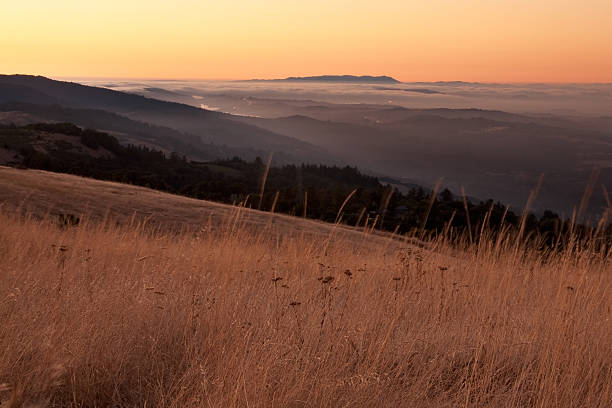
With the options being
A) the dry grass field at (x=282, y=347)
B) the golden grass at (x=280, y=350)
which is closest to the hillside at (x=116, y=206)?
the dry grass field at (x=282, y=347)

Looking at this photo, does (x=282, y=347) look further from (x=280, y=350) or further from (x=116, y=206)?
(x=116, y=206)

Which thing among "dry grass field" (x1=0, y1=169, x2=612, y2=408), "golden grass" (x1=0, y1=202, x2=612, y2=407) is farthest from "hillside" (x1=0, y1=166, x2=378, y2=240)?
"golden grass" (x1=0, y1=202, x2=612, y2=407)

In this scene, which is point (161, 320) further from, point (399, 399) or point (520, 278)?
point (520, 278)

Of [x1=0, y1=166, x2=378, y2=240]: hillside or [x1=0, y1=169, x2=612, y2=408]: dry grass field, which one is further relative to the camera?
[x1=0, y1=166, x2=378, y2=240]: hillside

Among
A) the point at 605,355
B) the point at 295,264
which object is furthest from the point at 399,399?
the point at 295,264

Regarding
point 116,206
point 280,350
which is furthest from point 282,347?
point 116,206

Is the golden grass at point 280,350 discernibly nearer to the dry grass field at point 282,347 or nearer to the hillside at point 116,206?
the dry grass field at point 282,347

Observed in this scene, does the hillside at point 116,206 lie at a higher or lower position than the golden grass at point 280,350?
lower

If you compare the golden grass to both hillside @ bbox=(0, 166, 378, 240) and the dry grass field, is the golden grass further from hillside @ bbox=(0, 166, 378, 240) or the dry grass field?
hillside @ bbox=(0, 166, 378, 240)

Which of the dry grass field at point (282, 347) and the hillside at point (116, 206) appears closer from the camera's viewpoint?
the dry grass field at point (282, 347)

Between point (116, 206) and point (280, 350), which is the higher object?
point (280, 350)

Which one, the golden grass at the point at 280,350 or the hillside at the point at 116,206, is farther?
the hillside at the point at 116,206

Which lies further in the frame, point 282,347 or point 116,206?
point 116,206

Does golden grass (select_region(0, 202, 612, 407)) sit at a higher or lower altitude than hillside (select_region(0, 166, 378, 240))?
higher
